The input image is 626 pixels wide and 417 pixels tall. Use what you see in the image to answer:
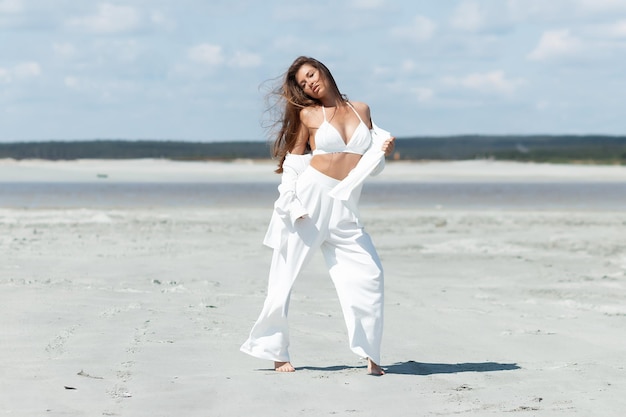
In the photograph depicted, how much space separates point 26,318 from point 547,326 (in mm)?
3814

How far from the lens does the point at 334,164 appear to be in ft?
19.5

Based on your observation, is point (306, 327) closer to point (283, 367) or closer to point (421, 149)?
point (283, 367)

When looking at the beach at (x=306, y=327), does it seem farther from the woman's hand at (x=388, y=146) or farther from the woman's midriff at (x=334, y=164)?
the woman's hand at (x=388, y=146)

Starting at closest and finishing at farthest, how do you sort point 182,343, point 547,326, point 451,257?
1. point 182,343
2. point 547,326
3. point 451,257

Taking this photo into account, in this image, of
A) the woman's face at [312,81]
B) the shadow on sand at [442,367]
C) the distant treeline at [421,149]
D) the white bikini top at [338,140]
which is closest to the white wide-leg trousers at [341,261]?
the white bikini top at [338,140]

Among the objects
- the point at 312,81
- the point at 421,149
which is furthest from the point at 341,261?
the point at 421,149

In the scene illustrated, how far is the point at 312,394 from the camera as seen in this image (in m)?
5.34

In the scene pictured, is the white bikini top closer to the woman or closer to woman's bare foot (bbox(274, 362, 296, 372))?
the woman

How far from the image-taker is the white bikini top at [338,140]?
19.3ft

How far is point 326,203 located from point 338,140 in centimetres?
36

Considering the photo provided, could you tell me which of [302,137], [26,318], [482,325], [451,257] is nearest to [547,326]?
[482,325]

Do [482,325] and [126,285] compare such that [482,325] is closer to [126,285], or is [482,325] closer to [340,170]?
[340,170]

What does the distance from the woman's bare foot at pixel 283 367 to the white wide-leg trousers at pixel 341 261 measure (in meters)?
0.03

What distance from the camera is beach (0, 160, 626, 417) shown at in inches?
205
